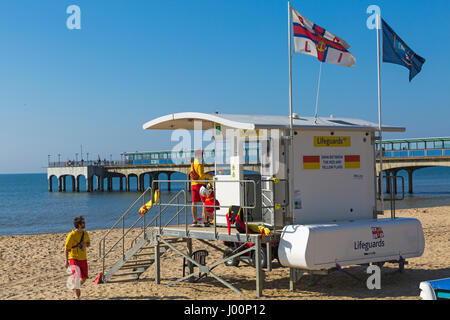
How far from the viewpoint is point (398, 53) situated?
1155 centimetres

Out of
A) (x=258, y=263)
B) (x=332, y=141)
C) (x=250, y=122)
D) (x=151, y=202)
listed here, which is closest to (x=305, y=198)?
(x=332, y=141)

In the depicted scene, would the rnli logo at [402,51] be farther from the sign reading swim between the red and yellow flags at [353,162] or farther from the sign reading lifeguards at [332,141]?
the sign reading swim between the red and yellow flags at [353,162]

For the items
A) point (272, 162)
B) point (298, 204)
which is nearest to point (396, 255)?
point (298, 204)

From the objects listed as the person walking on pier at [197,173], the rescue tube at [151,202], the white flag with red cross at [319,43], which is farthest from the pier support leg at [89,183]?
the white flag with red cross at [319,43]

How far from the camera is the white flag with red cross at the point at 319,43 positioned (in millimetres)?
10062

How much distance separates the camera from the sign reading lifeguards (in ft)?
33.5

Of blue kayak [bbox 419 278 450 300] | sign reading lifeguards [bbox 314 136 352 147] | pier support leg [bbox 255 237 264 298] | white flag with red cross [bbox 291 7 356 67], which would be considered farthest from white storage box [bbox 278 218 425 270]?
white flag with red cross [bbox 291 7 356 67]

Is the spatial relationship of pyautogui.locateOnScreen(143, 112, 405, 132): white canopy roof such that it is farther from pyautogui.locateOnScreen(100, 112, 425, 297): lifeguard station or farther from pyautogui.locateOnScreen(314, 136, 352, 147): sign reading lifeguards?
pyautogui.locateOnScreen(314, 136, 352, 147): sign reading lifeguards

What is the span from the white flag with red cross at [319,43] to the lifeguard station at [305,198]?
1252mm

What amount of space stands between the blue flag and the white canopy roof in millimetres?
1469

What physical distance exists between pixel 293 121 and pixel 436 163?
35659 mm

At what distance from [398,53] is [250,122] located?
419 centimetres

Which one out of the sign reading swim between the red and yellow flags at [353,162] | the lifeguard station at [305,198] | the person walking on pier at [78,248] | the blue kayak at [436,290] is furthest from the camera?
the sign reading swim between the red and yellow flags at [353,162]
